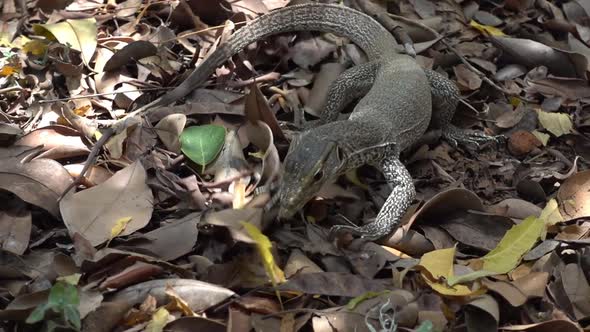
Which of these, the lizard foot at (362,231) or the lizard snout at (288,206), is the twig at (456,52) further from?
the lizard snout at (288,206)

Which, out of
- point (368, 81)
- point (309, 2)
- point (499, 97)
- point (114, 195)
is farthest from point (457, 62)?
point (114, 195)

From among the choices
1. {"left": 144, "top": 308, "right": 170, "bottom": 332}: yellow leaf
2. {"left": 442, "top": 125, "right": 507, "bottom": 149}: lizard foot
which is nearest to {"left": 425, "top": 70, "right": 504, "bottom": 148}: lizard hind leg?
{"left": 442, "top": 125, "right": 507, "bottom": 149}: lizard foot

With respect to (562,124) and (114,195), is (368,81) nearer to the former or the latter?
(562,124)

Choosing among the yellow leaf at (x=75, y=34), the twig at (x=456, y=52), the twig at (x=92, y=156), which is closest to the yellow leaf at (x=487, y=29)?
the twig at (x=456, y=52)

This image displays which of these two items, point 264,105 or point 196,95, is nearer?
point 264,105

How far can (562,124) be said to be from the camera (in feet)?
15.7

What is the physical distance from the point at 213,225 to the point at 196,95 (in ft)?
4.49

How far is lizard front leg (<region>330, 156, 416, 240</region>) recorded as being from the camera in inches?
145

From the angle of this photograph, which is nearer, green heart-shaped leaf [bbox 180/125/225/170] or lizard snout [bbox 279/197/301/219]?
lizard snout [bbox 279/197/301/219]

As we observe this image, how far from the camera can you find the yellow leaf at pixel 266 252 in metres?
3.11

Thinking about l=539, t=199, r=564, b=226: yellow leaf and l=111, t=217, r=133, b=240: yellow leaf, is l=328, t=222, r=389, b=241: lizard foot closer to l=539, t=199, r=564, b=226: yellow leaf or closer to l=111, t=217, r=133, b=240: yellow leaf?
l=539, t=199, r=564, b=226: yellow leaf

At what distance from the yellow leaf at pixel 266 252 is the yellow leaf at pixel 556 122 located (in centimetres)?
252

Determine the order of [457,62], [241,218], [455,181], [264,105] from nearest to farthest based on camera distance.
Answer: [241,218]
[264,105]
[455,181]
[457,62]

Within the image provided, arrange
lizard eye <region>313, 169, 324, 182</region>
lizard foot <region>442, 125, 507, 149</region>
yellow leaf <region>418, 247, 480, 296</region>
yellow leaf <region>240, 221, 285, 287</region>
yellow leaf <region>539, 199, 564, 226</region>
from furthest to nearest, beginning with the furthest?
lizard foot <region>442, 125, 507, 149</region> → yellow leaf <region>539, 199, 564, 226</region> → lizard eye <region>313, 169, 324, 182</region> → yellow leaf <region>418, 247, 480, 296</region> → yellow leaf <region>240, 221, 285, 287</region>
